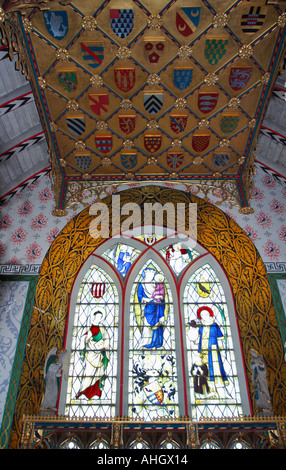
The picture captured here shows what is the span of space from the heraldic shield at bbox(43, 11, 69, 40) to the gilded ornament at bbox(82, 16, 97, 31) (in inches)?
11.6

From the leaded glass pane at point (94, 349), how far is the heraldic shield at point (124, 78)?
3.81m

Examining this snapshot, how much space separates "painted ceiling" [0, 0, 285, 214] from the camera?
287 inches

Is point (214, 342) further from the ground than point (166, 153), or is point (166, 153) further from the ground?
point (166, 153)

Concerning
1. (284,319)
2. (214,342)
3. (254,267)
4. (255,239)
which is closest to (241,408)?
(214,342)

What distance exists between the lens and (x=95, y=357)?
8.39 m

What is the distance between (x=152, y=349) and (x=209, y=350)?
1098 millimetres

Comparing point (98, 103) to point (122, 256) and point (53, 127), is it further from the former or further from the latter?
point (122, 256)

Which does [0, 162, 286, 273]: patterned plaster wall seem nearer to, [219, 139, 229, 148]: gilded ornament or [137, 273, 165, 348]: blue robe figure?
[219, 139, 229, 148]: gilded ornament

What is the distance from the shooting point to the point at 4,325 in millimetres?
8375

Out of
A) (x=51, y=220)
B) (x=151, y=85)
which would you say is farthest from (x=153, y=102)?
(x=51, y=220)

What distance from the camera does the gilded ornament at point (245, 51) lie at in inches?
304

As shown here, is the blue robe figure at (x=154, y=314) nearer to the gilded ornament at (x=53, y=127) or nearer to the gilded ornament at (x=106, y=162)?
the gilded ornament at (x=106, y=162)
